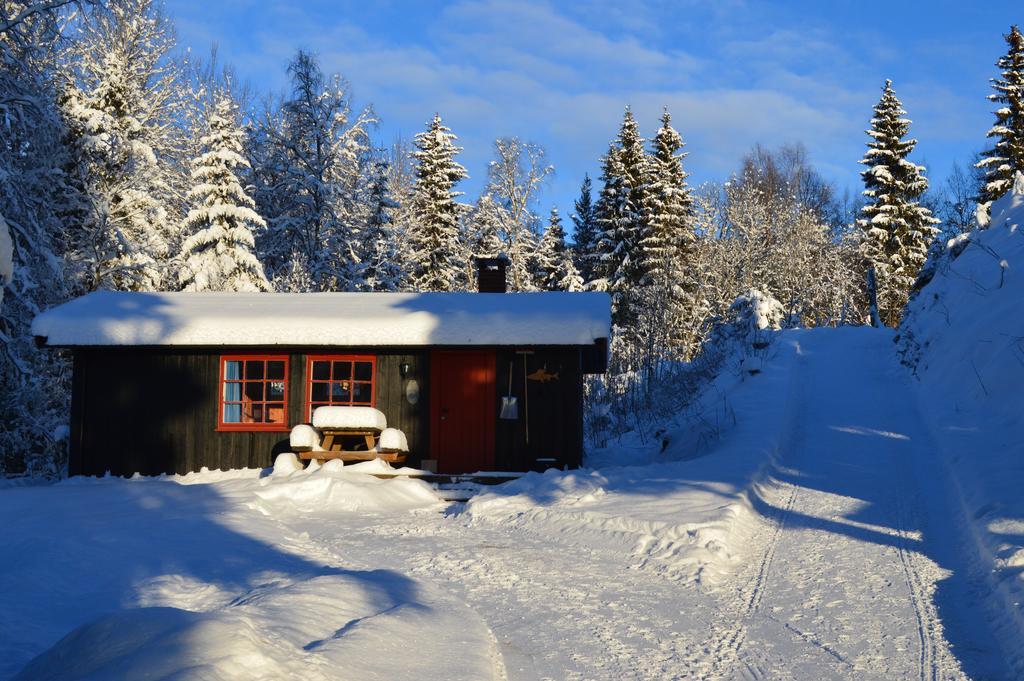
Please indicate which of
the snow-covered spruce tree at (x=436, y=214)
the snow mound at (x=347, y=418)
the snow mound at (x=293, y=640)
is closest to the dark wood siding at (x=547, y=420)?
the snow mound at (x=347, y=418)

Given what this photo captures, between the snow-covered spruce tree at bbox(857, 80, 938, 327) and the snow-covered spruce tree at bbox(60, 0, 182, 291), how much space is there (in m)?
30.2

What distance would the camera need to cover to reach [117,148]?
838 inches

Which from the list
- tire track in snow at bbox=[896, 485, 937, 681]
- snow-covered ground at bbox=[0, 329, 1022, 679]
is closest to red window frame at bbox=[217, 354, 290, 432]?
snow-covered ground at bbox=[0, 329, 1022, 679]

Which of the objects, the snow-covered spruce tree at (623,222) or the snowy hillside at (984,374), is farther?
the snow-covered spruce tree at (623,222)

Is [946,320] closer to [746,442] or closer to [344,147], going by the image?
[746,442]

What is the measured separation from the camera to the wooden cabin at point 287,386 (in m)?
13.7

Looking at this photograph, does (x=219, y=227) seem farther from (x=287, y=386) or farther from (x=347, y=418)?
(x=347, y=418)

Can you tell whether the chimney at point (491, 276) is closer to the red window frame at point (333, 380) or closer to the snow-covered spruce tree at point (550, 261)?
the red window frame at point (333, 380)

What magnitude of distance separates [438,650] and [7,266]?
4.99m

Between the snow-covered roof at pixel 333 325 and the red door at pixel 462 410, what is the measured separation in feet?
2.29

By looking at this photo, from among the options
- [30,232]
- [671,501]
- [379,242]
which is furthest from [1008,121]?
[30,232]

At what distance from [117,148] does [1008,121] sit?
3227cm

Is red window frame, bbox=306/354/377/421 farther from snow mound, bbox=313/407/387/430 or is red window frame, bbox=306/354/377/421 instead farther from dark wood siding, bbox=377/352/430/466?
snow mound, bbox=313/407/387/430

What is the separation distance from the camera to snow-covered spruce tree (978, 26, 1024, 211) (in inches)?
1203
